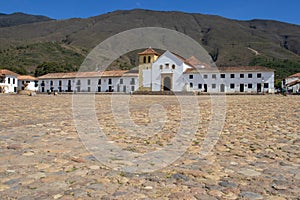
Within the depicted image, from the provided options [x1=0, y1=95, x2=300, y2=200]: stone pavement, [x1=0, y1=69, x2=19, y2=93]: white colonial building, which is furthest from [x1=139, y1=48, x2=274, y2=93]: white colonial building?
[x1=0, y1=95, x2=300, y2=200]: stone pavement

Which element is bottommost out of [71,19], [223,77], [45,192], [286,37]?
[45,192]

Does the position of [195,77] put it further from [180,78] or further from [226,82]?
[226,82]

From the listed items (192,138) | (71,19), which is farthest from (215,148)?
(71,19)

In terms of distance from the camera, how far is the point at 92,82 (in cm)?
5491

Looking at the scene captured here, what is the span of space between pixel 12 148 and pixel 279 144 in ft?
12.0

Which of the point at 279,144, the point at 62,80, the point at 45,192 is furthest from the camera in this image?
the point at 62,80

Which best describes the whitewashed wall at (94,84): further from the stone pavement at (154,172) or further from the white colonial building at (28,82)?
the stone pavement at (154,172)

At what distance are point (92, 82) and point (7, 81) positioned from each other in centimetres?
1694

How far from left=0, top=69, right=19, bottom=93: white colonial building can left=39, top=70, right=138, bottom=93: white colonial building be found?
16.6ft

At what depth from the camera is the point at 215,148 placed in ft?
12.3

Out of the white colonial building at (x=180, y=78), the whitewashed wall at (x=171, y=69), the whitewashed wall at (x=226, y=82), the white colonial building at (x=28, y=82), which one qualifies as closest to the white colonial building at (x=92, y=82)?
the white colonial building at (x=180, y=78)

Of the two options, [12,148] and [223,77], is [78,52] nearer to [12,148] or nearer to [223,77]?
[223,77]

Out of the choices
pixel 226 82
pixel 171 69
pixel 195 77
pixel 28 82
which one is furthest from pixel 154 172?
pixel 28 82

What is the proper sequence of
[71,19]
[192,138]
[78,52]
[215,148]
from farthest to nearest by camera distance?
[71,19], [78,52], [192,138], [215,148]
